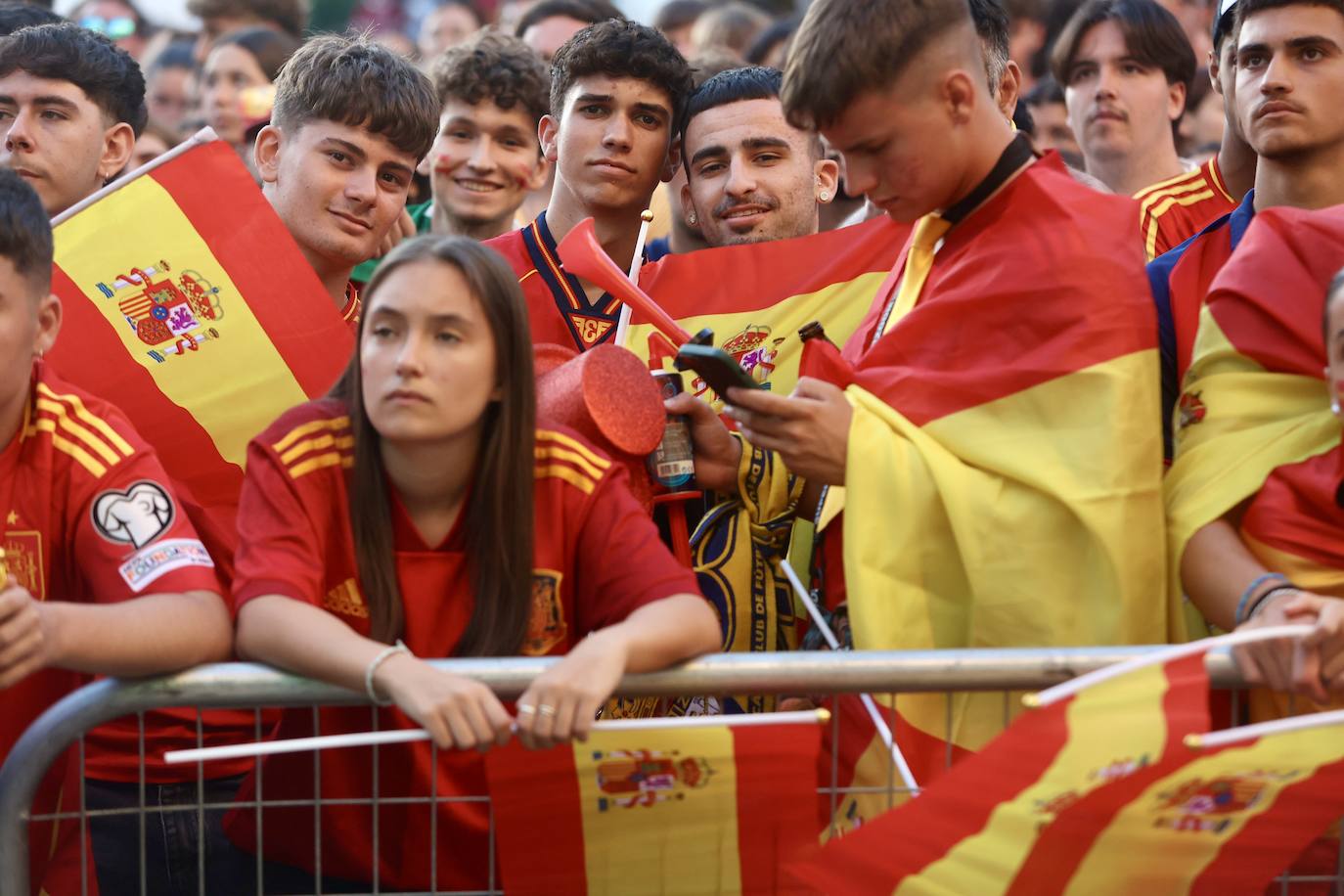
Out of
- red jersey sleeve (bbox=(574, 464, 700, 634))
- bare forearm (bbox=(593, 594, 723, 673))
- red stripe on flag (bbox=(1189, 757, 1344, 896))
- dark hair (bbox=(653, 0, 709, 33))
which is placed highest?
dark hair (bbox=(653, 0, 709, 33))

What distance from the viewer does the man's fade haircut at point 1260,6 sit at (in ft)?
12.6

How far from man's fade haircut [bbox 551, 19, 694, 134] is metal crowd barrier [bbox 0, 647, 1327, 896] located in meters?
2.22

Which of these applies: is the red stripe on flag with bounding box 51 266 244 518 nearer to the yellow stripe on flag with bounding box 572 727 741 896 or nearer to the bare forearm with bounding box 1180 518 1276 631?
the yellow stripe on flag with bounding box 572 727 741 896

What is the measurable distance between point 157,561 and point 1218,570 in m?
1.74

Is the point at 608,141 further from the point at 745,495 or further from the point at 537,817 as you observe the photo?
the point at 537,817

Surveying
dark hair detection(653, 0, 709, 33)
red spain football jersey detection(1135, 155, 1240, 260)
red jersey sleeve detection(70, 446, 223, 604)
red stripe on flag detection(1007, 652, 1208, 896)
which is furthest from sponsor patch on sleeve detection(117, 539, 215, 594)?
dark hair detection(653, 0, 709, 33)

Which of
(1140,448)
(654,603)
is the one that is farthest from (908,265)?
(654,603)

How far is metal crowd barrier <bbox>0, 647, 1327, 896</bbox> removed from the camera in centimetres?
259

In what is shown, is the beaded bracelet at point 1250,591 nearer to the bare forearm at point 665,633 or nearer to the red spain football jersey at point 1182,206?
the bare forearm at point 665,633

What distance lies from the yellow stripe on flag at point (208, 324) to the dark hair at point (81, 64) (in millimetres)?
878

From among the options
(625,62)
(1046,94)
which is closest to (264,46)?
(1046,94)

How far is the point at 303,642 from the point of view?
2.66 meters

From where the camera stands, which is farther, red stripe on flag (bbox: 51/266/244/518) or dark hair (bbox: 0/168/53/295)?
red stripe on flag (bbox: 51/266/244/518)

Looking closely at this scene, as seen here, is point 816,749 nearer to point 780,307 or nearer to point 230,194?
point 780,307
